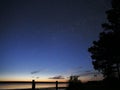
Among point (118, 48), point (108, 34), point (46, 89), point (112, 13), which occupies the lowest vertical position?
point (46, 89)

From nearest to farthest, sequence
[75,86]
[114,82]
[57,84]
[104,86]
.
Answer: [57,84]
[75,86]
[104,86]
[114,82]

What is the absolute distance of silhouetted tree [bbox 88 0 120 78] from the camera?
103 ft

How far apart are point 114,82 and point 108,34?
10.3 meters

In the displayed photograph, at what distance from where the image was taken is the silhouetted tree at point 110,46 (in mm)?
31453

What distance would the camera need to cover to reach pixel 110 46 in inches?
1251

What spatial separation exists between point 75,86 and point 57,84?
2.74 metres

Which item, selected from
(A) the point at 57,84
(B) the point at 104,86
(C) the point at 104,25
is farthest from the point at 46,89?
(C) the point at 104,25

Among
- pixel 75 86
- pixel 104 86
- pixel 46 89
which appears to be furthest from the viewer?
pixel 104 86

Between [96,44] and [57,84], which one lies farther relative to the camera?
[96,44]

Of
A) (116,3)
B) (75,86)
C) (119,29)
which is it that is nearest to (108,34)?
(119,29)

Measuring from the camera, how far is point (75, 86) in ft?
65.0

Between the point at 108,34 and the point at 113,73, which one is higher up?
the point at 108,34

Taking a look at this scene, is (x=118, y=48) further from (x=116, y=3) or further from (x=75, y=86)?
(x=75, y=86)

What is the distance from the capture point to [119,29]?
32.0 m
